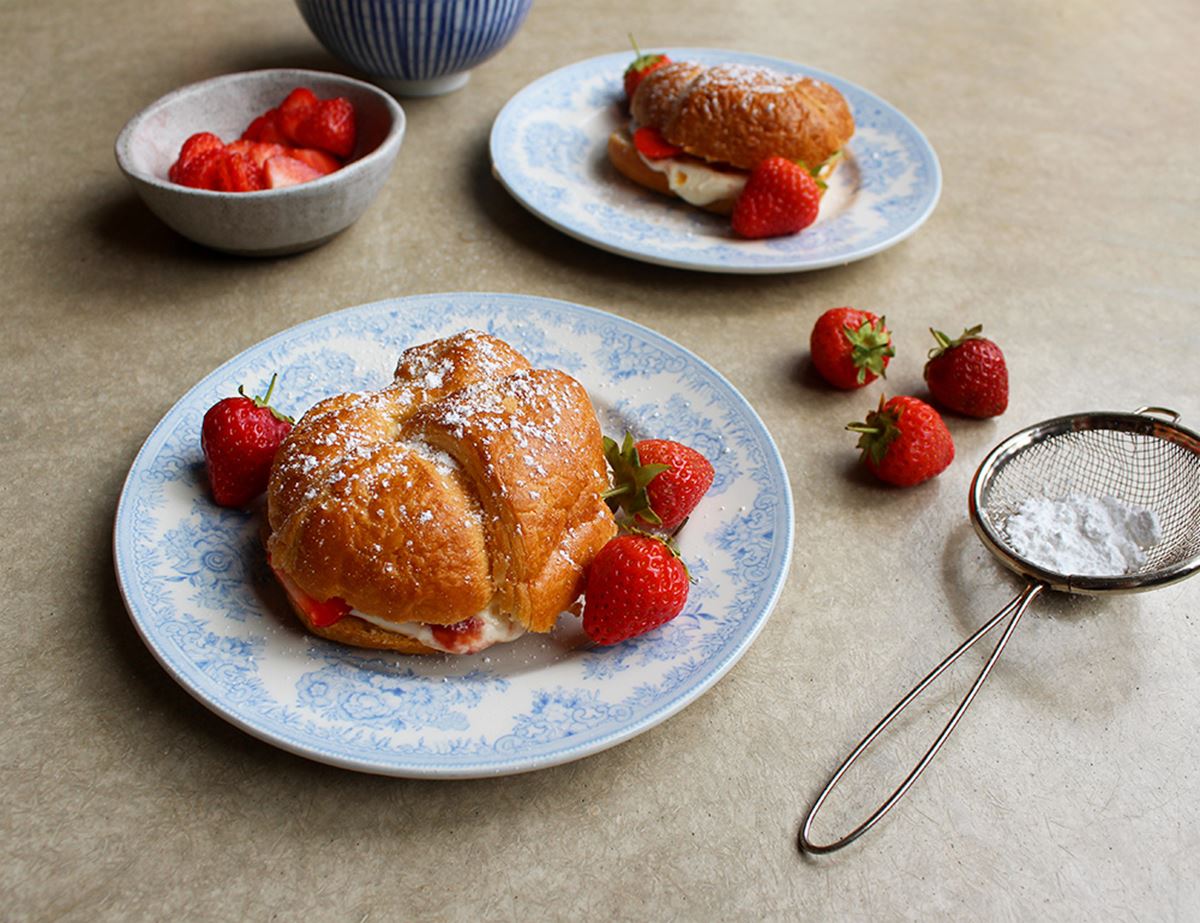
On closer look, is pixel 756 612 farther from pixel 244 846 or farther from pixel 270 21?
pixel 270 21

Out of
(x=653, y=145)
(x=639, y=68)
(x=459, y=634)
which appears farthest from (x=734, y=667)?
(x=639, y=68)

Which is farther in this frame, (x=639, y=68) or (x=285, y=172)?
(x=639, y=68)

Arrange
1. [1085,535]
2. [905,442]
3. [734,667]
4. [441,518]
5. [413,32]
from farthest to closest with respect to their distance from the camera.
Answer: [413,32]
[905,442]
[1085,535]
[734,667]
[441,518]

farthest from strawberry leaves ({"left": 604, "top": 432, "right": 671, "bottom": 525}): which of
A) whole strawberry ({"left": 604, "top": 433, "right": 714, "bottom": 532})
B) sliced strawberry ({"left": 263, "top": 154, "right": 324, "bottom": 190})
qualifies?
sliced strawberry ({"left": 263, "top": 154, "right": 324, "bottom": 190})

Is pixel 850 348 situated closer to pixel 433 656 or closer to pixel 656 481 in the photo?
pixel 656 481

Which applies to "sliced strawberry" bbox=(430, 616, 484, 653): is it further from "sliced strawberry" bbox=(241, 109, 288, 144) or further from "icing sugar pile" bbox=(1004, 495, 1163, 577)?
"sliced strawberry" bbox=(241, 109, 288, 144)

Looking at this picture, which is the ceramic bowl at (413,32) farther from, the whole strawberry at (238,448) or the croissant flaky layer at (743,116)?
the whole strawberry at (238,448)
